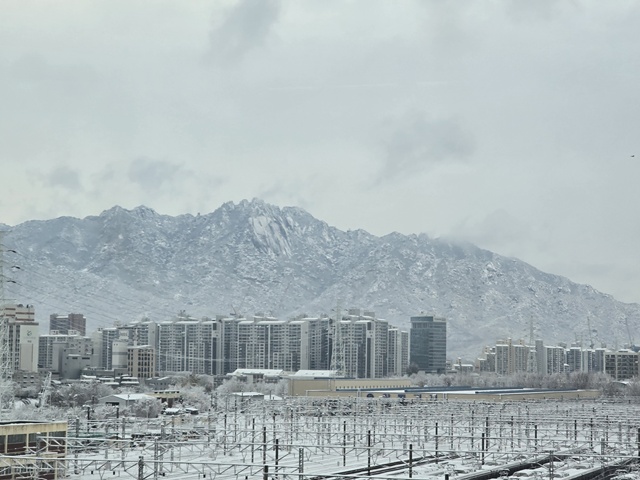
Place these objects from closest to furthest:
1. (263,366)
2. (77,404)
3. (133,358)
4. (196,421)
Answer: (196,421), (77,404), (133,358), (263,366)

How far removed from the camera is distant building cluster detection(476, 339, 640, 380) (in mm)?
81188

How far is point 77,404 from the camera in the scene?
47.8 m

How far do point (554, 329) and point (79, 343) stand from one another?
116974mm

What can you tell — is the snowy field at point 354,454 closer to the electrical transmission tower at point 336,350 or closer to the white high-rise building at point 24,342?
the electrical transmission tower at point 336,350

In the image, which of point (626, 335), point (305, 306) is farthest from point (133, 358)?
point (626, 335)

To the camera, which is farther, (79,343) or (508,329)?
(508,329)

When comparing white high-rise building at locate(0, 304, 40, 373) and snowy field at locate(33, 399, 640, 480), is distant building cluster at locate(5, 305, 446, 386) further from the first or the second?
snowy field at locate(33, 399, 640, 480)

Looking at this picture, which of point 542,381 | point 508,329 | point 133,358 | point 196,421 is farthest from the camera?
point 508,329

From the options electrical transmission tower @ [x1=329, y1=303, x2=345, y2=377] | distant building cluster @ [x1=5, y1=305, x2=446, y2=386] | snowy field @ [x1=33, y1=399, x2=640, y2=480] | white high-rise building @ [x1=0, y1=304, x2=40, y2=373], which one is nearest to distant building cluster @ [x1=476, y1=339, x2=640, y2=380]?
distant building cluster @ [x1=5, y1=305, x2=446, y2=386]

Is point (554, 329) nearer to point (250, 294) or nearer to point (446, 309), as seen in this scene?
point (446, 309)

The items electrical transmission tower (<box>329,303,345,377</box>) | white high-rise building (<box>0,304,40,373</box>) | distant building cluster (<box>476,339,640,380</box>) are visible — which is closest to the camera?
electrical transmission tower (<box>329,303,345,377</box>)

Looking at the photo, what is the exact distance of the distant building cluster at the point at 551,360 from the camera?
81.2m

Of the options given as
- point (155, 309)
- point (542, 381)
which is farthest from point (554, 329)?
point (542, 381)

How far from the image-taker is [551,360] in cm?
10369
